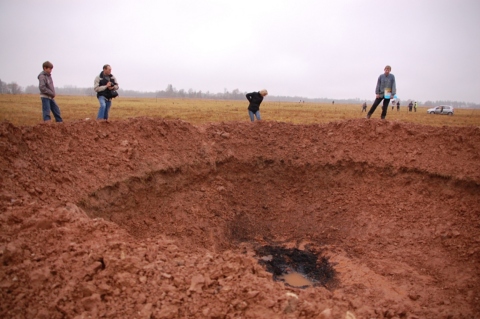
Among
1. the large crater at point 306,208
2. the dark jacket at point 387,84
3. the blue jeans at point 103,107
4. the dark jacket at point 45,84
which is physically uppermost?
the dark jacket at point 387,84

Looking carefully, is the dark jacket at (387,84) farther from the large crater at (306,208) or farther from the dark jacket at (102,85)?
the dark jacket at (102,85)

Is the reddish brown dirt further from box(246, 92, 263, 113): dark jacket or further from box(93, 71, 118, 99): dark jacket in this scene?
box(93, 71, 118, 99): dark jacket

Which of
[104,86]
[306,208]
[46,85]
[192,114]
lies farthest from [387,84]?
[192,114]

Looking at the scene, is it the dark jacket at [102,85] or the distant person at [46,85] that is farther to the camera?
the dark jacket at [102,85]

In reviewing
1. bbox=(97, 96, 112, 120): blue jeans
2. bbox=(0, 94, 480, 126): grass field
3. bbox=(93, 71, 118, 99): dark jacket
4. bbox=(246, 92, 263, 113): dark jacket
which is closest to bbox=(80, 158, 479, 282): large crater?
bbox=(246, 92, 263, 113): dark jacket

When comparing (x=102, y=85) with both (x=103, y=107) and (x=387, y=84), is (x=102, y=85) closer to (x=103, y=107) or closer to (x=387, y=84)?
(x=103, y=107)

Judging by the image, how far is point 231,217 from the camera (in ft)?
25.9

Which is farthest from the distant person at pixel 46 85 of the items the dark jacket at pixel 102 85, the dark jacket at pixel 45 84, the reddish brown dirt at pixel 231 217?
the reddish brown dirt at pixel 231 217

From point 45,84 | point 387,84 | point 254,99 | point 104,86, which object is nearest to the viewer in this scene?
point 45,84

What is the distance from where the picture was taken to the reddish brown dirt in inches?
125

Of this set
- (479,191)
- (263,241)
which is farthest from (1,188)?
(479,191)

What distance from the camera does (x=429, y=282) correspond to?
5695mm

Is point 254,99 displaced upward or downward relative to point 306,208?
upward

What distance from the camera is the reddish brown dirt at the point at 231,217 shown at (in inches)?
125
